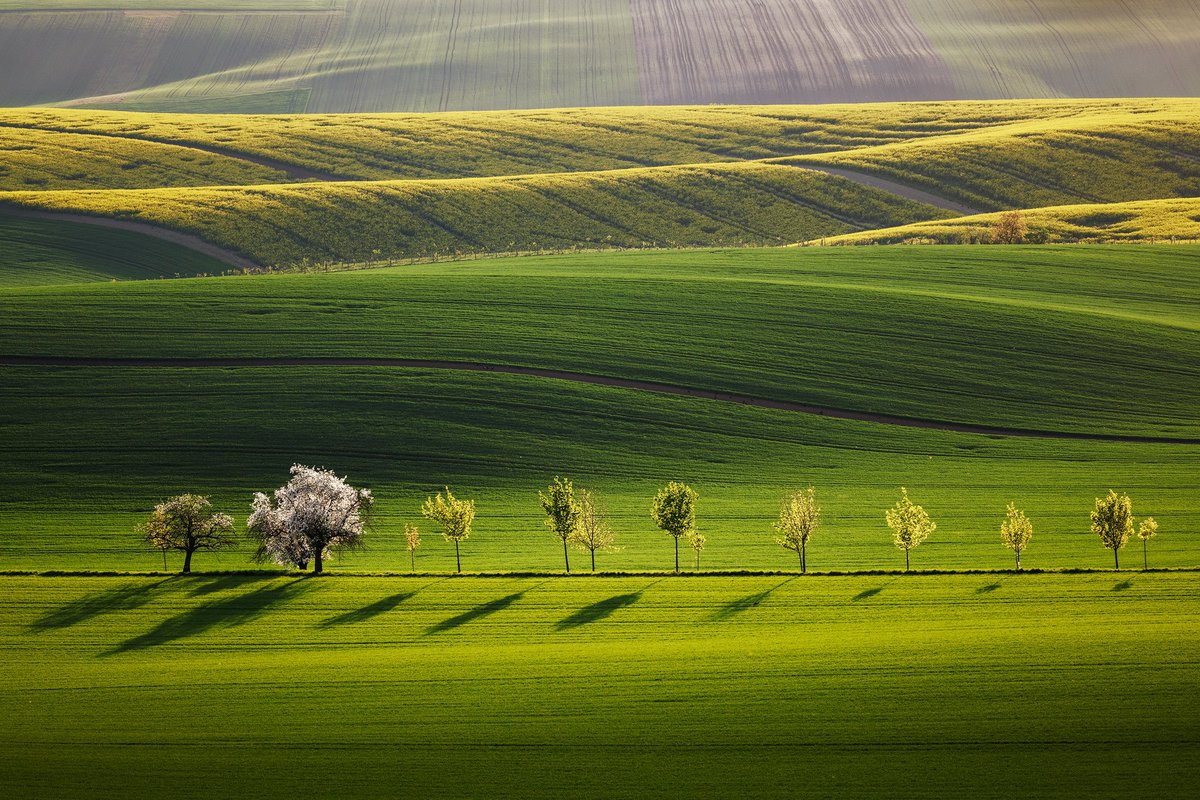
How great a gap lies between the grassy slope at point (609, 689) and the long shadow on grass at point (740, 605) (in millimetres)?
127

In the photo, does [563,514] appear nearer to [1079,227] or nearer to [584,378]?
[584,378]

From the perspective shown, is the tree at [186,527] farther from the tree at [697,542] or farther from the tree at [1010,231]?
the tree at [1010,231]

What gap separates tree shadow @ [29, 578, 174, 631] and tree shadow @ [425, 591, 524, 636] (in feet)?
36.0

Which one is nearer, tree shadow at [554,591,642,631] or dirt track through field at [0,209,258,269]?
tree shadow at [554,591,642,631]

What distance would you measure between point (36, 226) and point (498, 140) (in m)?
61.7

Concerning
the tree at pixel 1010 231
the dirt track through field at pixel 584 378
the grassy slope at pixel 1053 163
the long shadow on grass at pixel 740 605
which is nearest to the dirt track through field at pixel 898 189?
the grassy slope at pixel 1053 163

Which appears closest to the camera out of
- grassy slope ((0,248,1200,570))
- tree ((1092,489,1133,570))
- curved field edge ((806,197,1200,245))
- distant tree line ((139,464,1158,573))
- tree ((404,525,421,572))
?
tree ((1092,489,1133,570))

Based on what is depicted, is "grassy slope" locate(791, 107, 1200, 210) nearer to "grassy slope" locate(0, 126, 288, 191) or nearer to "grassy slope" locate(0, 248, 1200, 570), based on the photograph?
"grassy slope" locate(0, 248, 1200, 570)

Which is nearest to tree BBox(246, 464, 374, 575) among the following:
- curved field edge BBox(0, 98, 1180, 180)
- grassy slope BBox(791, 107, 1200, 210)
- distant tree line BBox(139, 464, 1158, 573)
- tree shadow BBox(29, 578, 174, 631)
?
distant tree line BBox(139, 464, 1158, 573)

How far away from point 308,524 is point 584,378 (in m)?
21.9

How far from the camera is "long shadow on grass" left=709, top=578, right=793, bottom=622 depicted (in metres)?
38.6

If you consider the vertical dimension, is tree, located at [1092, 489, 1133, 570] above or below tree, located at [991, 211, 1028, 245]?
below

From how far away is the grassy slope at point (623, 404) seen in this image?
4972 centimetres

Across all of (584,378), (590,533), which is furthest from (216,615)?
(584,378)
